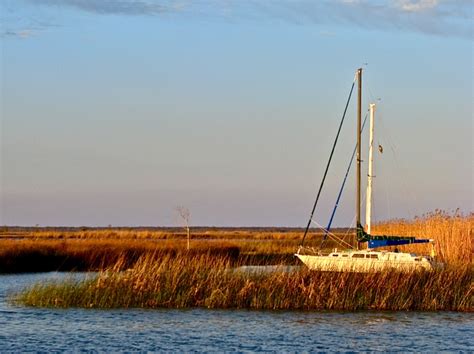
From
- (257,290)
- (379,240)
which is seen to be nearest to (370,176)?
(379,240)

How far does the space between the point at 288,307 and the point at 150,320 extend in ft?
14.8

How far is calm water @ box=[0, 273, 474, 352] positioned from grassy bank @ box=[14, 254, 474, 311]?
54 cm

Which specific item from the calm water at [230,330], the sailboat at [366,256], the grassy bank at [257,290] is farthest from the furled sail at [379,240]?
the calm water at [230,330]

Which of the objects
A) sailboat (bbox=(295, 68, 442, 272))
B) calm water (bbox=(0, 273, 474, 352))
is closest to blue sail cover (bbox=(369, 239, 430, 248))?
sailboat (bbox=(295, 68, 442, 272))

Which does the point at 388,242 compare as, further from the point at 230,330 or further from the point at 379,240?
the point at 230,330

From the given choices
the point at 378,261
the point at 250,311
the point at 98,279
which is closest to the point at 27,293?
A: the point at 98,279

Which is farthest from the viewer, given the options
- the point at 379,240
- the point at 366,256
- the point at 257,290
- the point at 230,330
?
the point at 379,240

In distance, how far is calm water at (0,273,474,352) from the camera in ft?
74.2

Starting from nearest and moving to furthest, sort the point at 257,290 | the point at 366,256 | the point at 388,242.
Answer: the point at 257,290
the point at 366,256
the point at 388,242

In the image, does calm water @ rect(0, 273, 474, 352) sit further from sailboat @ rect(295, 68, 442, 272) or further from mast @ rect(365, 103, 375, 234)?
mast @ rect(365, 103, 375, 234)

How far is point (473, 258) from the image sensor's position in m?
39.7

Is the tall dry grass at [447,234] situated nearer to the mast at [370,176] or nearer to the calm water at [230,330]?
the mast at [370,176]

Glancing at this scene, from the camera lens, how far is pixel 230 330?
2452cm

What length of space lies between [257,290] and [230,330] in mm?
3540
